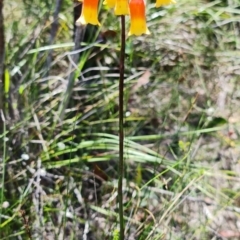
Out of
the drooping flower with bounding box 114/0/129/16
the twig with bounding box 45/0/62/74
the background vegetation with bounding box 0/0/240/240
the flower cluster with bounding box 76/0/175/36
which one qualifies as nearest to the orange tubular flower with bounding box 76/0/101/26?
the flower cluster with bounding box 76/0/175/36

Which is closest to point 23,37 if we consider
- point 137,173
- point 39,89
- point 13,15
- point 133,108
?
point 39,89

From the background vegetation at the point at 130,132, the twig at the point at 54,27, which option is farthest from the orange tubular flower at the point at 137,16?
the twig at the point at 54,27

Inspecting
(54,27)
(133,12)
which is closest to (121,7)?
(133,12)

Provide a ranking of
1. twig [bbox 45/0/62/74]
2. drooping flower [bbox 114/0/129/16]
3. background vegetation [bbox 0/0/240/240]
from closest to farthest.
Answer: drooping flower [bbox 114/0/129/16], background vegetation [bbox 0/0/240/240], twig [bbox 45/0/62/74]

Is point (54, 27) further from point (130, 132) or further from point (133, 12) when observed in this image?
point (133, 12)

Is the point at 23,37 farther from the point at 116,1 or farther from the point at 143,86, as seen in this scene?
the point at 116,1

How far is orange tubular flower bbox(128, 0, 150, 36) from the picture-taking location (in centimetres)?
126

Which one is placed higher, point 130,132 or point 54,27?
point 54,27

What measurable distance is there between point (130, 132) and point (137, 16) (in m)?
0.96

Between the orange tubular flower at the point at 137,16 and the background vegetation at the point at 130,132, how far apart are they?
531 mm

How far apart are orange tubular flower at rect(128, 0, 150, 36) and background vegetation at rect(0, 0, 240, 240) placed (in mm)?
531

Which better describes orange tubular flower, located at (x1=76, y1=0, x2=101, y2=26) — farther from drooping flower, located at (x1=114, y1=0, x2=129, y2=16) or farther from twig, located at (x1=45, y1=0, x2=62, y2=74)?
twig, located at (x1=45, y1=0, x2=62, y2=74)

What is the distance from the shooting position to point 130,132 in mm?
2178

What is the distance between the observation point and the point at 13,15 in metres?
2.52
